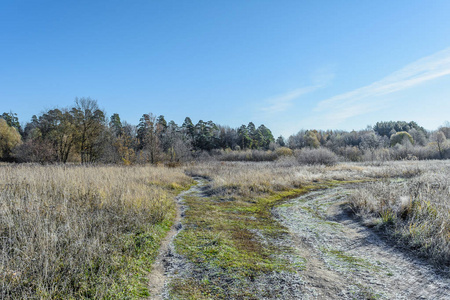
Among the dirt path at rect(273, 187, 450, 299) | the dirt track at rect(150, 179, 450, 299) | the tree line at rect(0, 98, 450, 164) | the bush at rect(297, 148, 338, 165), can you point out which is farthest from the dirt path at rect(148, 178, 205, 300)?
the bush at rect(297, 148, 338, 165)

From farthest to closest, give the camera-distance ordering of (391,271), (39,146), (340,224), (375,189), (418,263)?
(39,146) < (375,189) < (340,224) < (418,263) < (391,271)

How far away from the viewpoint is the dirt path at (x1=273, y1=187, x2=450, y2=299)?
11.2 feet

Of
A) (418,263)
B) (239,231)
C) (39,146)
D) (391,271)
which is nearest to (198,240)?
(239,231)

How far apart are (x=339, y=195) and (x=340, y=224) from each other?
5577 mm

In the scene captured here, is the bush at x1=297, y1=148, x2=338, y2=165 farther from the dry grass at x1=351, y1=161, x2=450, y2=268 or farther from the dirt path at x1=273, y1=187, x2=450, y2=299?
the dirt path at x1=273, y1=187, x2=450, y2=299

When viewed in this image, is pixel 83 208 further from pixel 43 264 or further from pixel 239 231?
pixel 239 231

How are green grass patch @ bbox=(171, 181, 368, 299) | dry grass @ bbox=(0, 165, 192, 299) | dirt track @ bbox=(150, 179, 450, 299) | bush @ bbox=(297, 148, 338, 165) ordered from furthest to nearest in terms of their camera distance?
bush @ bbox=(297, 148, 338, 165) < green grass patch @ bbox=(171, 181, 368, 299) < dirt track @ bbox=(150, 179, 450, 299) < dry grass @ bbox=(0, 165, 192, 299)

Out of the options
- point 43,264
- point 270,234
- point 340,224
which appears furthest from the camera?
point 340,224

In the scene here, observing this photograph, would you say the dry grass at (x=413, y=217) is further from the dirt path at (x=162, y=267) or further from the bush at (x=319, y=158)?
the bush at (x=319, y=158)

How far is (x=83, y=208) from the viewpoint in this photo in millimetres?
5555

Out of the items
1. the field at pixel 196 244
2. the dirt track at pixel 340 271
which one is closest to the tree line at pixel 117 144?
the field at pixel 196 244

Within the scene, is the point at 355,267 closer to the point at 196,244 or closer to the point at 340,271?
the point at 340,271

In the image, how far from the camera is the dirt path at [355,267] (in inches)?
135

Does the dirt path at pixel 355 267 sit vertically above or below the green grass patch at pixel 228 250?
below
